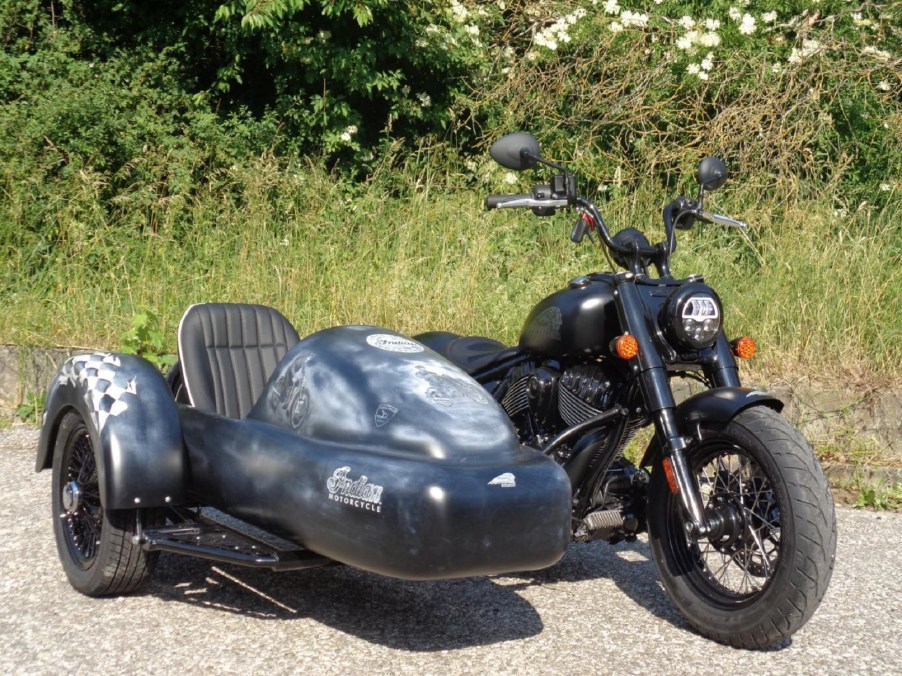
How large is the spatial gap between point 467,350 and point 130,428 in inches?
53.5

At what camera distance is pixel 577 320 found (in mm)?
3986

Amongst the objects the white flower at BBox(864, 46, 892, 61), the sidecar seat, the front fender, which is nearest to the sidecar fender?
the sidecar seat

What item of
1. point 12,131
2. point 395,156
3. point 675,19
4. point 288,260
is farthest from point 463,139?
point 12,131

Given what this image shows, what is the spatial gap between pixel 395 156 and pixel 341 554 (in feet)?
21.9

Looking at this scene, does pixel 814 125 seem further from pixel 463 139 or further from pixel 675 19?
pixel 463 139

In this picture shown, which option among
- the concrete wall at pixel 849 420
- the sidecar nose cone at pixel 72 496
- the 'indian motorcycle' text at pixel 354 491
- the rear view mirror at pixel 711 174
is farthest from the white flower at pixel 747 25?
the 'indian motorcycle' text at pixel 354 491

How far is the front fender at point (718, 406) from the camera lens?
3.63 m

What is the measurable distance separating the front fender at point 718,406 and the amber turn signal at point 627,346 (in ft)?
0.77

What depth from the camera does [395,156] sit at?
960 centimetres

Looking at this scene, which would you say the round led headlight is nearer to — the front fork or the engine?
the front fork

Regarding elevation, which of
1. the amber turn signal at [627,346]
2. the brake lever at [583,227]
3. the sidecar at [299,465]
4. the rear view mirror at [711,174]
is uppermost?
the rear view mirror at [711,174]

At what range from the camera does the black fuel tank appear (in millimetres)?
3959

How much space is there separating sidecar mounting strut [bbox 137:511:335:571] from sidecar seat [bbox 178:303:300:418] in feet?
1.62

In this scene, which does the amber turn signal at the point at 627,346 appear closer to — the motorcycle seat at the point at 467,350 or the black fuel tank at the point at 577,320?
the black fuel tank at the point at 577,320
